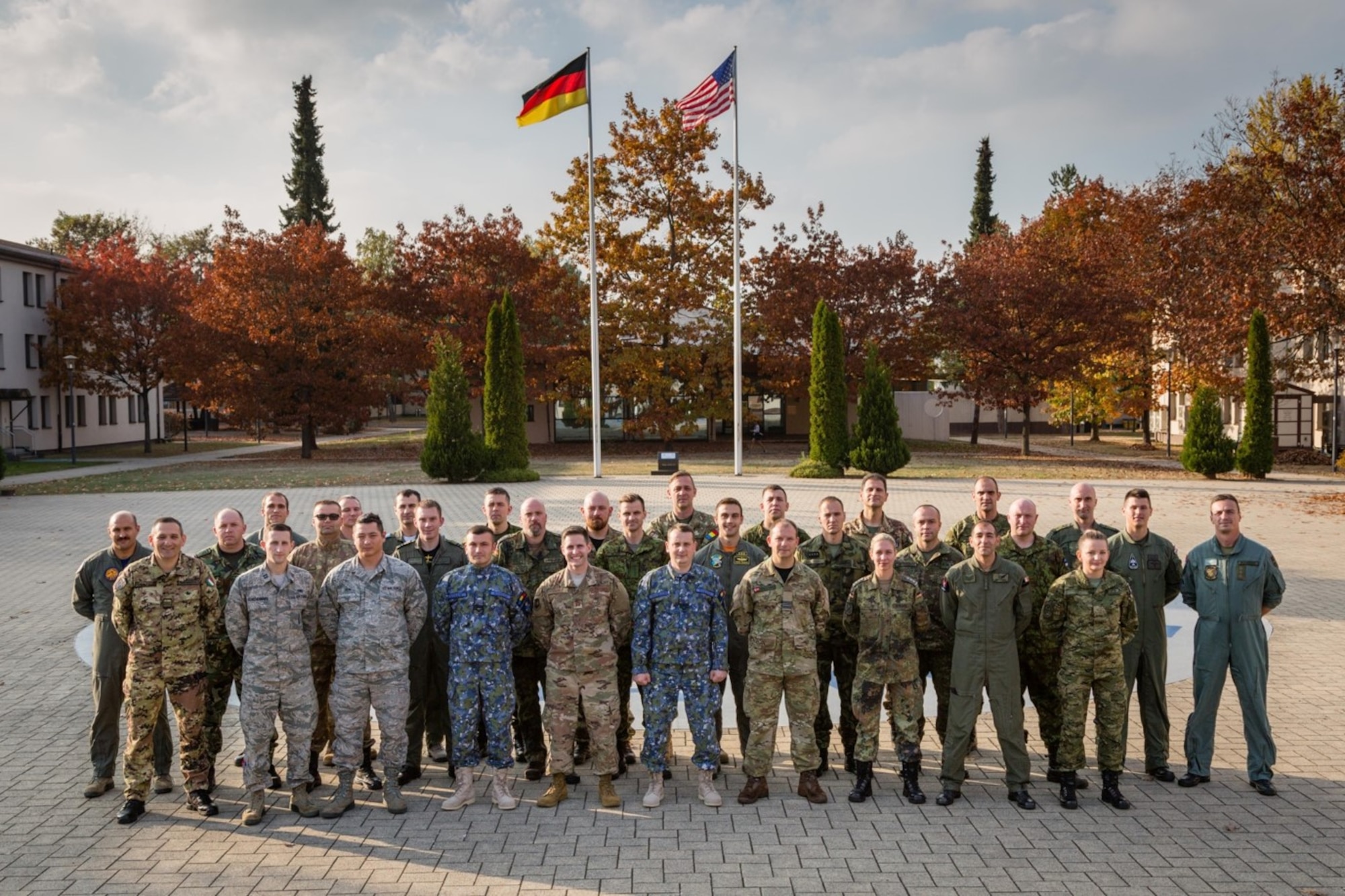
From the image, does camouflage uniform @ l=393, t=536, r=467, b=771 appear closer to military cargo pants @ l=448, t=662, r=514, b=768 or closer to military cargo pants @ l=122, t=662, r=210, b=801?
military cargo pants @ l=448, t=662, r=514, b=768

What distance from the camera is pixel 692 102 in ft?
73.0

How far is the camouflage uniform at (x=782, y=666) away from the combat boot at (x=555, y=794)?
3.85ft

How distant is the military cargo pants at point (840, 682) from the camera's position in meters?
6.73

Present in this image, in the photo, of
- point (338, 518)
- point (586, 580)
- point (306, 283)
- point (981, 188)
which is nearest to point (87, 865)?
point (338, 518)

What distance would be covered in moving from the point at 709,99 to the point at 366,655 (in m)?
18.6

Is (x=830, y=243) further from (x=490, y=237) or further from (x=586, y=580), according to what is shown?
(x=586, y=580)

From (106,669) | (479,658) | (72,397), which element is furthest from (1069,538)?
(72,397)

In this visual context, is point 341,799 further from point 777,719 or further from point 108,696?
point 777,719

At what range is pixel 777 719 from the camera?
627 cm

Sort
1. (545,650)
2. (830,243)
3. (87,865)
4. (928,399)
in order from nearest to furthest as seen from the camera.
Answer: (87,865), (545,650), (830,243), (928,399)

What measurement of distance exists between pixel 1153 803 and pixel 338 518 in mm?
5615

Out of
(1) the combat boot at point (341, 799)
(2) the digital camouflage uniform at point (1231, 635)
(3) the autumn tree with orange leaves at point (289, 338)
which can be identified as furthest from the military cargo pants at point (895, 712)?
(3) the autumn tree with orange leaves at point (289, 338)

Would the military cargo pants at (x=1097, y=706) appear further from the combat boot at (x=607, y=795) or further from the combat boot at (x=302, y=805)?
the combat boot at (x=302, y=805)

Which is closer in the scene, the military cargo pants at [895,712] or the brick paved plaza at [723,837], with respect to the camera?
the brick paved plaza at [723,837]
